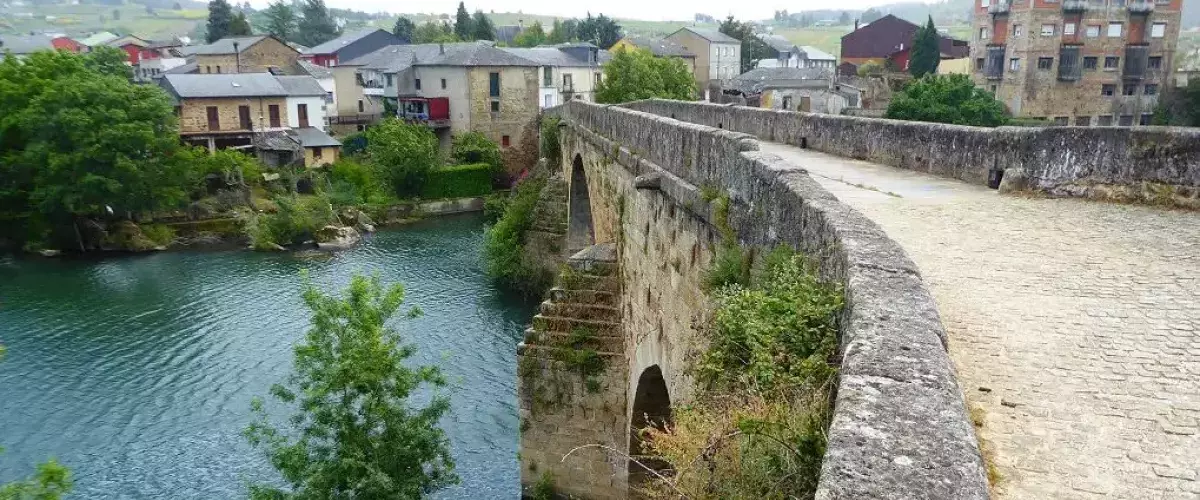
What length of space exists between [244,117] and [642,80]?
818 inches

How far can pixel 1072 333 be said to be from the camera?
4992 millimetres

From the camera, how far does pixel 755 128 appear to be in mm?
17172

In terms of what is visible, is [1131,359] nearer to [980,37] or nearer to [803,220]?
[803,220]

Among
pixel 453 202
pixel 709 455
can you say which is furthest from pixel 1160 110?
pixel 709 455

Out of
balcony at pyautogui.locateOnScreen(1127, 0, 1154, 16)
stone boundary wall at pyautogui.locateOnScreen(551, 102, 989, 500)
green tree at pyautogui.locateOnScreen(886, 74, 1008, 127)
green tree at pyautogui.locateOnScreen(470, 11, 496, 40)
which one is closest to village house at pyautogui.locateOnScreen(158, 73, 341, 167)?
green tree at pyautogui.locateOnScreen(886, 74, 1008, 127)

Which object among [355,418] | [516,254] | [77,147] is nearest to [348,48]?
[77,147]

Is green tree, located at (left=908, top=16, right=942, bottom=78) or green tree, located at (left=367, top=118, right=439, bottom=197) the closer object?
green tree, located at (left=367, top=118, right=439, bottom=197)

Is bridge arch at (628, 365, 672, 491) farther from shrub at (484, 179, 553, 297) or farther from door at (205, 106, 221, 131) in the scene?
door at (205, 106, 221, 131)

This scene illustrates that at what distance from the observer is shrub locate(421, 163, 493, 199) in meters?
45.0

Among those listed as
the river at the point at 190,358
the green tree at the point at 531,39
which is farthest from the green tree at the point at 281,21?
the river at the point at 190,358

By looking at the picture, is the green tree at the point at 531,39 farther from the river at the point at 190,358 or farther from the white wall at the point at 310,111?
the river at the point at 190,358

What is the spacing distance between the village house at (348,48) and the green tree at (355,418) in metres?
58.2

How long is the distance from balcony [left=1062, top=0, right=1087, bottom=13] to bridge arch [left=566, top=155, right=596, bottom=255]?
31.5 metres

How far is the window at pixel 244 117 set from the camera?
1759 inches
